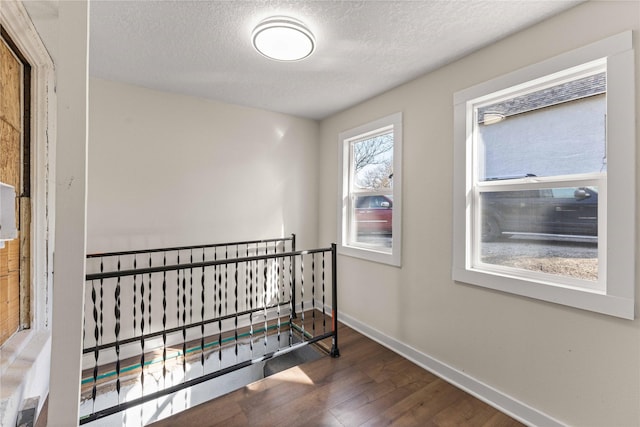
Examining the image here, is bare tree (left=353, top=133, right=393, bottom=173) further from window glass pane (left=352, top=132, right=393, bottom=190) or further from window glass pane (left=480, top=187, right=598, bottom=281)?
window glass pane (left=480, top=187, right=598, bottom=281)

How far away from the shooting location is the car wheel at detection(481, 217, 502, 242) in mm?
1915

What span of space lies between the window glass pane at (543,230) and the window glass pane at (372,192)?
944 mm

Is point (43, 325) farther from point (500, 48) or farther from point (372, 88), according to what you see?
point (500, 48)

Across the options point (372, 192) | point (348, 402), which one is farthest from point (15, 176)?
point (372, 192)

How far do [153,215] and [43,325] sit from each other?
1103mm

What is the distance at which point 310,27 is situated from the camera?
5.49 ft

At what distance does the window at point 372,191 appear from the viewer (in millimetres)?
2523

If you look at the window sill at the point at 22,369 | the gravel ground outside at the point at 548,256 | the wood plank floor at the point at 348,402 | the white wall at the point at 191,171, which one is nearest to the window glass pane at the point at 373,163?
the white wall at the point at 191,171

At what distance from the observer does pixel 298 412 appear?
1.72 metres

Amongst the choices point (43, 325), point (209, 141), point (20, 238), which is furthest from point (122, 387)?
point (209, 141)

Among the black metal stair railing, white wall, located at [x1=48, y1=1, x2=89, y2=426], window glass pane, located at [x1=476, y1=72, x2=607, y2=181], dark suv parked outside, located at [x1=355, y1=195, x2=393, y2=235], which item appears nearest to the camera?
white wall, located at [x1=48, y1=1, x2=89, y2=426]

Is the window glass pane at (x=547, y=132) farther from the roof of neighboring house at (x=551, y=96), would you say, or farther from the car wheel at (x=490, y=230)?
the car wheel at (x=490, y=230)

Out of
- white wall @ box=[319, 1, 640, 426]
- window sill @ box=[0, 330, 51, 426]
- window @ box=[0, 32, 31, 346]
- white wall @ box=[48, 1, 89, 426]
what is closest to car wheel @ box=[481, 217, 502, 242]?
white wall @ box=[319, 1, 640, 426]

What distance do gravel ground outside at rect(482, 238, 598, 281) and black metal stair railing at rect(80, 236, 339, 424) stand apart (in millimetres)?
1225
